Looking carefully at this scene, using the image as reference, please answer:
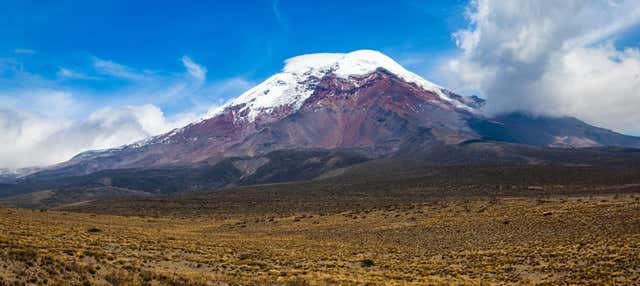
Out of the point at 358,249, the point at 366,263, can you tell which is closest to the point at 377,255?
the point at 358,249

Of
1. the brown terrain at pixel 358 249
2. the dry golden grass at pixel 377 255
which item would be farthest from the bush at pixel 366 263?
the brown terrain at pixel 358 249

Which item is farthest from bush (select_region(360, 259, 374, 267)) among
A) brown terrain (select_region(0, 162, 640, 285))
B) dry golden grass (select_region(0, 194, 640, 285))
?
brown terrain (select_region(0, 162, 640, 285))

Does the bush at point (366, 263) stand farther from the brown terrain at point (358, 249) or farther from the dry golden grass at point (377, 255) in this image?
the brown terrain at point (358, 249)

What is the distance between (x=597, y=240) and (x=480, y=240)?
8.28 meters

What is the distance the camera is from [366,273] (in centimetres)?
2325

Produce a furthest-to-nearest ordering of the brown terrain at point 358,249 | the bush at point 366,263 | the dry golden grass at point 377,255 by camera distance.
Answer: the bush at point 366,263
the brown terrain at point 358,249
the dry golden grass at point 377,255

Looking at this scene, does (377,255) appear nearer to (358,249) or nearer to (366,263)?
(358,249)

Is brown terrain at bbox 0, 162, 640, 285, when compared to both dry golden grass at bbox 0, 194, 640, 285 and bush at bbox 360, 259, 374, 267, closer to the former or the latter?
dry golden grass at bbox 0, 194, 640, 285

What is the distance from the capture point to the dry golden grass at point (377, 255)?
18.2 metres

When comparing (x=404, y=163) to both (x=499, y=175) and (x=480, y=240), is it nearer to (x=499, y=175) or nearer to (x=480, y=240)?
(x=499, y=175)

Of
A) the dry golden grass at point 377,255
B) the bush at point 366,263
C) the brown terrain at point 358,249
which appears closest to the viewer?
the dry golden grass at point 377,255

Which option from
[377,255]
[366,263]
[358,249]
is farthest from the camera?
[358,249]

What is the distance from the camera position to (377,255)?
30594 millimetres

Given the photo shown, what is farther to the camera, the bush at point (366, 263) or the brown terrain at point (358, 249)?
the bush at point (366, 263)
